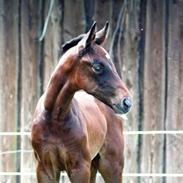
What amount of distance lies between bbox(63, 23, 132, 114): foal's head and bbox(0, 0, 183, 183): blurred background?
2.43 m

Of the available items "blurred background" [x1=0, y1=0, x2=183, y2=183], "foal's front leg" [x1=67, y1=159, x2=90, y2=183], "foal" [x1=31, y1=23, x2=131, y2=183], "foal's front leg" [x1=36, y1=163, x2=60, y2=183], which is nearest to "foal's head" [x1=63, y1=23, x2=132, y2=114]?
"foal" [x1=31, y1=23, x2=131, y2=183]

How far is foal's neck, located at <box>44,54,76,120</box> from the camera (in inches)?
217

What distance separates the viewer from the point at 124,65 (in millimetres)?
7875

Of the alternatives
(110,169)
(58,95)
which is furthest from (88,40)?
(110,169)

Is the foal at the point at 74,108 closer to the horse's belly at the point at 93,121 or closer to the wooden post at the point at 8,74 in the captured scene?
the horse's belly at the point at 93,121

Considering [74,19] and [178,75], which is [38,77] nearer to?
[74,19]

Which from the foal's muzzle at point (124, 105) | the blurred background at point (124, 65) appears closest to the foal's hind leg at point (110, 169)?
the foal's muzzle at point (124, 105)

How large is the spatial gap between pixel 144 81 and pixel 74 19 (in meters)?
0.92

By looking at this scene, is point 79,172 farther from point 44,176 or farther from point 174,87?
point 174,87

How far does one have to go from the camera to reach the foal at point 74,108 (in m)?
5.27

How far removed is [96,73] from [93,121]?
2.61ft

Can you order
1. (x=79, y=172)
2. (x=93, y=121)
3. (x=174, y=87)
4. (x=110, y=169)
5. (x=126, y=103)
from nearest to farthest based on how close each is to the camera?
(x=126, y=103) → (x=79, y=172) → (x=93, y=121) → (x=110, y=169) → (x=174, y=87)

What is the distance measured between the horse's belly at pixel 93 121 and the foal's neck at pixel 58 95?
0.29 metres

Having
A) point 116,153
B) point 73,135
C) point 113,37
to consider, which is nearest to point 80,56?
point 73,135
